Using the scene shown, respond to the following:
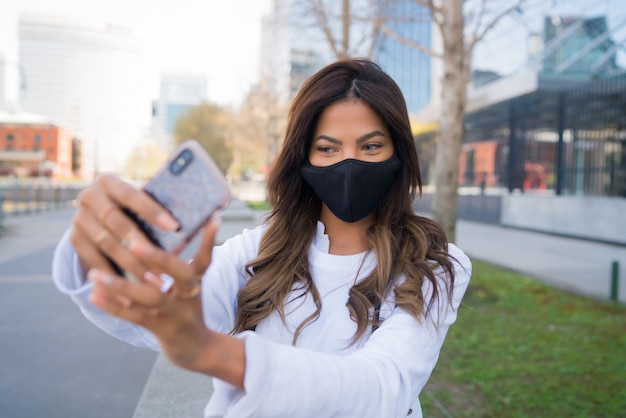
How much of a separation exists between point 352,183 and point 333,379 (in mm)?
737

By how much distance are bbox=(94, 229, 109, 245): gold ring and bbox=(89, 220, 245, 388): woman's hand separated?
0.04 m

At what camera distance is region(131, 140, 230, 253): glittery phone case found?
0.86m

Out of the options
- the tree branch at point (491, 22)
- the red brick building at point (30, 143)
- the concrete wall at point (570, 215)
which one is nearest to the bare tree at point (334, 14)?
the tree branch at point (491, 22)

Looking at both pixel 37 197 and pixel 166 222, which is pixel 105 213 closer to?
pixel 166 222

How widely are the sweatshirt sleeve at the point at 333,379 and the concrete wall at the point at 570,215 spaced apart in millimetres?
14581

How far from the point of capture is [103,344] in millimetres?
5977

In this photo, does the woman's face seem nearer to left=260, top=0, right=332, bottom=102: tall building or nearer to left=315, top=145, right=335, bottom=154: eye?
left=315, top=145, right=335, bottom=154: eye

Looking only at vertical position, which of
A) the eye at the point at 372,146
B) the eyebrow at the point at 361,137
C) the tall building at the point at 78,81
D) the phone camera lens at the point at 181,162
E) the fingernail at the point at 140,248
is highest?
the tall building at the point at 78,81

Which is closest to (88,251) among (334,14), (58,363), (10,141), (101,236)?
(101,236)

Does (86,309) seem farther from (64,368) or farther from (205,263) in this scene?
(64,368)

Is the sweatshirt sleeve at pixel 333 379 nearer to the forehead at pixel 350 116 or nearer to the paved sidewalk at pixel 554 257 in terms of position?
the forehead at pixel 350 116

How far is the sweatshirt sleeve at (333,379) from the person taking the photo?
0.92 m

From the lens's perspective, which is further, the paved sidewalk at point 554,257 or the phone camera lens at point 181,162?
the paved sidewalk at point 554,257

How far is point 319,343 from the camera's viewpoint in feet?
4.86
